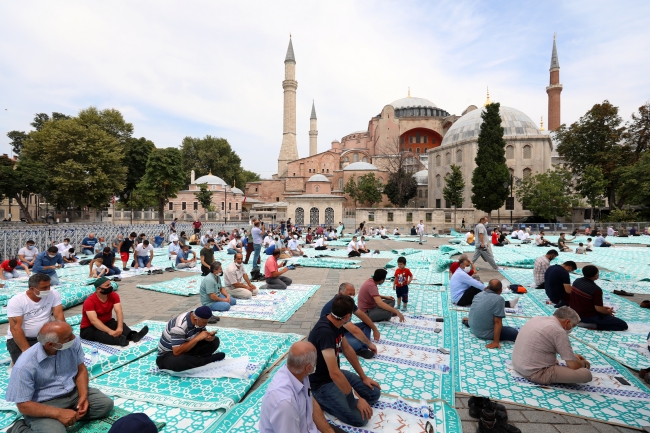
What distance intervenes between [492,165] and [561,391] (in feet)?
106

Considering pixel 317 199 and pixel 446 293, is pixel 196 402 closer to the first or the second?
pixel 446 293

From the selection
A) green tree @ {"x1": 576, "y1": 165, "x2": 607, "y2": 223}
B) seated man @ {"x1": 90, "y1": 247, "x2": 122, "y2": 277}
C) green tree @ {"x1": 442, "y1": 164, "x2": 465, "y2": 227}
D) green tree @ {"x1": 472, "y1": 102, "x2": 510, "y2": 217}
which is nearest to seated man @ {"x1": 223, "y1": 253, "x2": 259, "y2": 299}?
seated man @ {"x1": 90, "y1": 247, "x2": 122, "y2": 277}

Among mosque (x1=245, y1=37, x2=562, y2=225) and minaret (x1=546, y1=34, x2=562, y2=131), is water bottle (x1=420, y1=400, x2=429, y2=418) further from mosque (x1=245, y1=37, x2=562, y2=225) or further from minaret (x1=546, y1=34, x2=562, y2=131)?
minaret (x1=546, y1=34, x2=562, y2=131)

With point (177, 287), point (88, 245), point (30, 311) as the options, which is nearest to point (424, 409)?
point (30, 311)

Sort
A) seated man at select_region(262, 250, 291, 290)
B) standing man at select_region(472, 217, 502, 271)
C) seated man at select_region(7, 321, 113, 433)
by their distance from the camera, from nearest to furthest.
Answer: seated man at select_region(7, 321, 113, 433) < seated man at select_region(262, 250, 291, 290) < standing man at select_region(472, 217, 502, 271)

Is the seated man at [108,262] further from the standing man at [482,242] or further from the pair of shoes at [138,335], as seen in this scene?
the standing man at [482,242]

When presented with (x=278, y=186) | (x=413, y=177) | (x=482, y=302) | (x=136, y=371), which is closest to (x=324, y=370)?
(x=136, y=371)

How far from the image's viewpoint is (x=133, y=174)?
138ft

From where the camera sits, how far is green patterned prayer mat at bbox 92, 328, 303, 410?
3.54 m

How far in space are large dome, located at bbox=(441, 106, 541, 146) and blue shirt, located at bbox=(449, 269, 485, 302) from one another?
35878mm

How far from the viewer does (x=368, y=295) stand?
5.70 metres

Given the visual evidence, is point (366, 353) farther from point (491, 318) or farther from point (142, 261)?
point (142, 261)

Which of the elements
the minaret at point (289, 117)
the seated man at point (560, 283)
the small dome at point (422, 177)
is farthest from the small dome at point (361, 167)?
the seated man at point (560, 283)

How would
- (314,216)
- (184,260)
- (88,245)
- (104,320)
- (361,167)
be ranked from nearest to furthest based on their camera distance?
(104,320), (184,260), (88,245), (314,216), (361,167)
